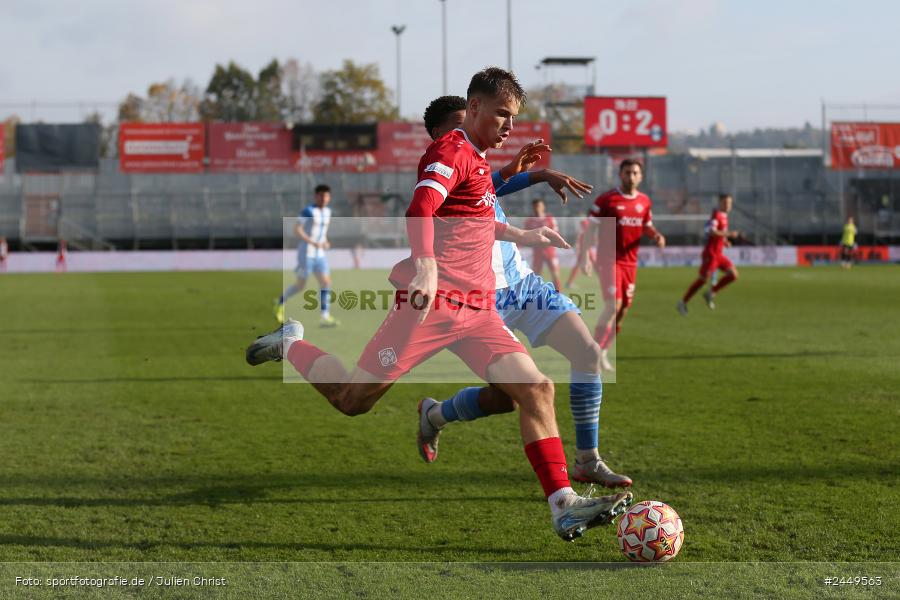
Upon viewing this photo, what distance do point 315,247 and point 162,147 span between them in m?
37.9

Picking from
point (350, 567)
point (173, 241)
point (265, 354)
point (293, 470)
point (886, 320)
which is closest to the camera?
point (350, 567)

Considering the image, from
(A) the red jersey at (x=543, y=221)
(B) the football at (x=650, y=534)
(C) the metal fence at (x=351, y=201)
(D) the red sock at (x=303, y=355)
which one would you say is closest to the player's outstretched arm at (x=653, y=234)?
(A) the red jersey at (x=543, y=221)

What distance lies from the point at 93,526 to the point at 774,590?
3078 millimetres

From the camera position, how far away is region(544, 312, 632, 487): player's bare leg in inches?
211

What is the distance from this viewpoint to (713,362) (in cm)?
1138

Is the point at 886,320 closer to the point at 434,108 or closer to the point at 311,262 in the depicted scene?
the point at 311,262

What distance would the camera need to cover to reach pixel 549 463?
4453 millimetres

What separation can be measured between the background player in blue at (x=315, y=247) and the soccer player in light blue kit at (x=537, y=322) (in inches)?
380

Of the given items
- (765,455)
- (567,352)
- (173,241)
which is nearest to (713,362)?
(765,455)

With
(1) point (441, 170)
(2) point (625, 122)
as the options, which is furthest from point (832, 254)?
(1) point (441, 170)

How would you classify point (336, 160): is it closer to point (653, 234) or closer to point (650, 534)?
point (653, 234)

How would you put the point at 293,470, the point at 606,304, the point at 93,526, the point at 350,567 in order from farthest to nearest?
the point at 606,304
the point at 293,470
the point at 93,526
the point at 350,567

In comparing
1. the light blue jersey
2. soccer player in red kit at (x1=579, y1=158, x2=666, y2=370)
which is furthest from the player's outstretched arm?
the light blue jersey

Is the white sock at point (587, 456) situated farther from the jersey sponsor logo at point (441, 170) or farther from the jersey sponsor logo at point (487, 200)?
the jersey sponsor logo at point (441, 170)
